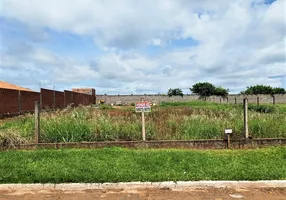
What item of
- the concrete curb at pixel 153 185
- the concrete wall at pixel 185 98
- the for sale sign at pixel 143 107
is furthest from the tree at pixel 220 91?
the concrete curb at pixel 153 185

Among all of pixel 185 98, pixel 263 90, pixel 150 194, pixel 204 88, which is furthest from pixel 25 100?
pixel 263 90

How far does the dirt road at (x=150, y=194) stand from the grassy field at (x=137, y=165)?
0.35 m

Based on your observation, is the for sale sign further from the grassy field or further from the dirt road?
the dirt road

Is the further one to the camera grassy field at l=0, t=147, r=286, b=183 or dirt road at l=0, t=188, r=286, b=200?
grassy field at l=0, t=147, r=286, b=183

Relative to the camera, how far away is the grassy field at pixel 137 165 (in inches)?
257

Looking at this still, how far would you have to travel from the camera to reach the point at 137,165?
7.33m

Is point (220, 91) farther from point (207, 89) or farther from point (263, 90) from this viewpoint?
point (263, 90)

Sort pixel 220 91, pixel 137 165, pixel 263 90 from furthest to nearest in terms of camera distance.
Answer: pixel 263 90
pixel 220 91
pixel 137 165

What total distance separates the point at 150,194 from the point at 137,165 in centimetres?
147

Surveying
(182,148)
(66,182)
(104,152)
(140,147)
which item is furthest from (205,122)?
(66,182)

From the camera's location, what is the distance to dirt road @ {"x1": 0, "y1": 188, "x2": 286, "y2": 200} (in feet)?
18.8

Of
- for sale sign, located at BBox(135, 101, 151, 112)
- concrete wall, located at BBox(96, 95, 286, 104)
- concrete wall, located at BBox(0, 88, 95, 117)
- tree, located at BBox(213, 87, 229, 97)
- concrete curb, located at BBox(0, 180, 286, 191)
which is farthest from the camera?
tree, located at BBox(213, 87, 229, 97)

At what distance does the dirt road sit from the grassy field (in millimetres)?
347

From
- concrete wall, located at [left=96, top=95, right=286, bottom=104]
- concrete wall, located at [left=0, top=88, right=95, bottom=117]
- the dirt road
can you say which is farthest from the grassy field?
concrete wall, located at [left=96, top=95, right=286, bottom=104]
